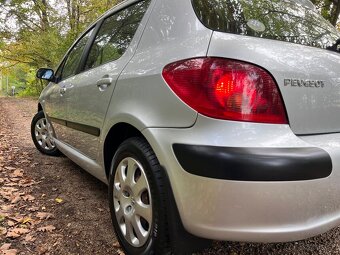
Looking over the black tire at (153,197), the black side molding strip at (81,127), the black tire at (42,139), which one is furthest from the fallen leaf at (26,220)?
the black tire at (42,139)

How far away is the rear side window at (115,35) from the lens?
2388 mm

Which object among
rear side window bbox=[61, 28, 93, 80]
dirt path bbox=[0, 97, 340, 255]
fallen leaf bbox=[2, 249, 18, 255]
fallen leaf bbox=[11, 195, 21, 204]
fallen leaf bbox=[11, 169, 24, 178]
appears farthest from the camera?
fallen leaf bbox=[11, 169, 24, 178]

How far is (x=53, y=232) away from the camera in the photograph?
2.44 m

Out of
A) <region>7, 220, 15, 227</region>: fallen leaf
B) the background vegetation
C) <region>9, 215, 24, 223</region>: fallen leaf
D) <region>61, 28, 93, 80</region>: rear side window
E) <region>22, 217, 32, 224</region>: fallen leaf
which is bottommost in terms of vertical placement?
<region>22, 217, 32, 224</region>: fallen leaf

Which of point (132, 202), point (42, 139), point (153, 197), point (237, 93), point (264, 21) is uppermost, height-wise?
point (264, 21)

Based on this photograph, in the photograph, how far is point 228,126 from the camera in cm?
152

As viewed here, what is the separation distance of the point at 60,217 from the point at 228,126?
1.78 metres

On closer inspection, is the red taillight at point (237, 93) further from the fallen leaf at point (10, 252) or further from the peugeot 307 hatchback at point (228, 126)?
the fallen leaf at point (10, 252)

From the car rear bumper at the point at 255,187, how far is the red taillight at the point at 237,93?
50 millimetres

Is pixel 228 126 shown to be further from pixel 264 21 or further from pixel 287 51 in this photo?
pixel 264 21

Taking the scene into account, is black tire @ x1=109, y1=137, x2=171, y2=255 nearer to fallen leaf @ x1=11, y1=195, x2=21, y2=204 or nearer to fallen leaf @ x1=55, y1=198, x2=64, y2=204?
fallen leaf @ x1=55, y1=198, x2=64, y2=204

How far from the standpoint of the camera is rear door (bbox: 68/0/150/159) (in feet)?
7.65

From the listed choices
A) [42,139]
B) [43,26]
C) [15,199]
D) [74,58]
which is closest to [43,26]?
[43,26]

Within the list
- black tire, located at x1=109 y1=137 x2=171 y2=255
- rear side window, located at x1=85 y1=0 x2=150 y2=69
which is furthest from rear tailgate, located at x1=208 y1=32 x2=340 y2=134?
rear side window, located at x1=85 y1=0 x2=150 y2=69
